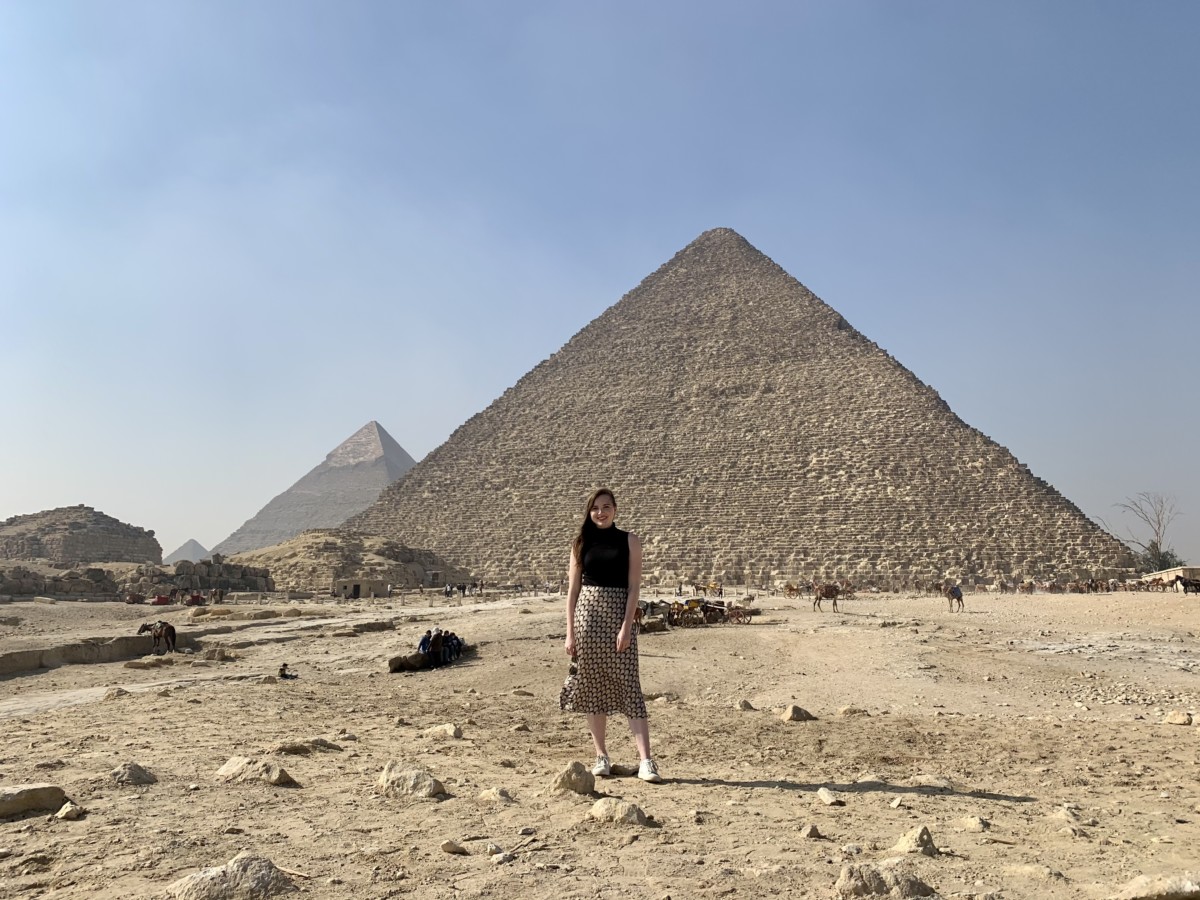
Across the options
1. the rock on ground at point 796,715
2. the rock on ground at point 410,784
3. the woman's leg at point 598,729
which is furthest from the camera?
the rock on ground at point 796,715

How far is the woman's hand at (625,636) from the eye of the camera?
12.6ft

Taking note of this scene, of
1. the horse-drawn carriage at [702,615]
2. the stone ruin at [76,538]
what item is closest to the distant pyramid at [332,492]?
the stone ruin at [76,538]

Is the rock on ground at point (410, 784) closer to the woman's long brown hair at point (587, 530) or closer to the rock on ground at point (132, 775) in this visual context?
the rock on ground at point (132, 775)

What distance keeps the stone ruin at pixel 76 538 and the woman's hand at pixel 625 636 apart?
40988 millimetres

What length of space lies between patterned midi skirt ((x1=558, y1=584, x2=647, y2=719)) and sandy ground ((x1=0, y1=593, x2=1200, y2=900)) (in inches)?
12.3

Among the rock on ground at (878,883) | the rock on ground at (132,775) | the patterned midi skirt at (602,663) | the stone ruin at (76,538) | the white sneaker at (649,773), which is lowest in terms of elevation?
the white sneaker at (649,773)

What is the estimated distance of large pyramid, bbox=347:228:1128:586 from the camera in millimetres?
45938

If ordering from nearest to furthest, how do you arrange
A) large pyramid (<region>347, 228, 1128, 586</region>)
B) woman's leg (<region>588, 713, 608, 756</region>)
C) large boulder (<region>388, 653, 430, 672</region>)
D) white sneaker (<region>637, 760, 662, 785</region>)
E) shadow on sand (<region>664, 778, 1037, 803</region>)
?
shadow on sand (<region>664, 778, 1037, 803</region>)
white sneaker (<region>637, 760, 662, 785</region>)
woman's leg (<region>588, 713, 608, 756</region>)
large boulder (<region>388, 653, 430, 672</region>)
large pyramid (<region>347, 228, 1128, 586</region>)

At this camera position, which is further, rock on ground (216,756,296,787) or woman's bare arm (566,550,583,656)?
woman's bare arm (566,550,583,656)

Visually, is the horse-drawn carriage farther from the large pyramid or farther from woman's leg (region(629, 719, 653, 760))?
the large pyramid

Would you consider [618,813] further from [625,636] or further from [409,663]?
[409,663]

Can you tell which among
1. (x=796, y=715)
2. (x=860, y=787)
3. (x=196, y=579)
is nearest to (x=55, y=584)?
(x=196, y=579)

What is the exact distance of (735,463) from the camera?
55281 millimetres

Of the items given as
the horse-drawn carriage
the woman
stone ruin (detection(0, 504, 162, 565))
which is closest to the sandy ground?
the woman
